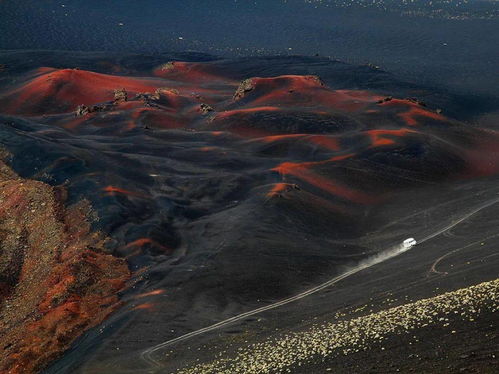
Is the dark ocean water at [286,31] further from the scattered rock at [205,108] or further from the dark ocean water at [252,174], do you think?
the scattered rock at [205,108]

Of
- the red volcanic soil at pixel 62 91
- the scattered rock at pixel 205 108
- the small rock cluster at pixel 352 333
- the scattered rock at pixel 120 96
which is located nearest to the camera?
the small rock cluster at pixel 352 333

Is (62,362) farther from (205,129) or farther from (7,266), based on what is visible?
(205,129)

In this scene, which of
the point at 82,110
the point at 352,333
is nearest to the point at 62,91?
the point at 82,110

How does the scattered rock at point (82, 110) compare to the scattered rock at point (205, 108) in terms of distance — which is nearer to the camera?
the scattered rock at point (82, 110)

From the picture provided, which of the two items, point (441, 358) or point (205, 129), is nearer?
point (441, 358)

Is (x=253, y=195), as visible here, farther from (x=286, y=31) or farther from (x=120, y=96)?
(x=286, y=31)

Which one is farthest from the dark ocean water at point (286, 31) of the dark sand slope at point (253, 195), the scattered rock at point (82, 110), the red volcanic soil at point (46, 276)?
the red volcanic soil at point (46, 276)

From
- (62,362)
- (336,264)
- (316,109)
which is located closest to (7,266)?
(62,362)
